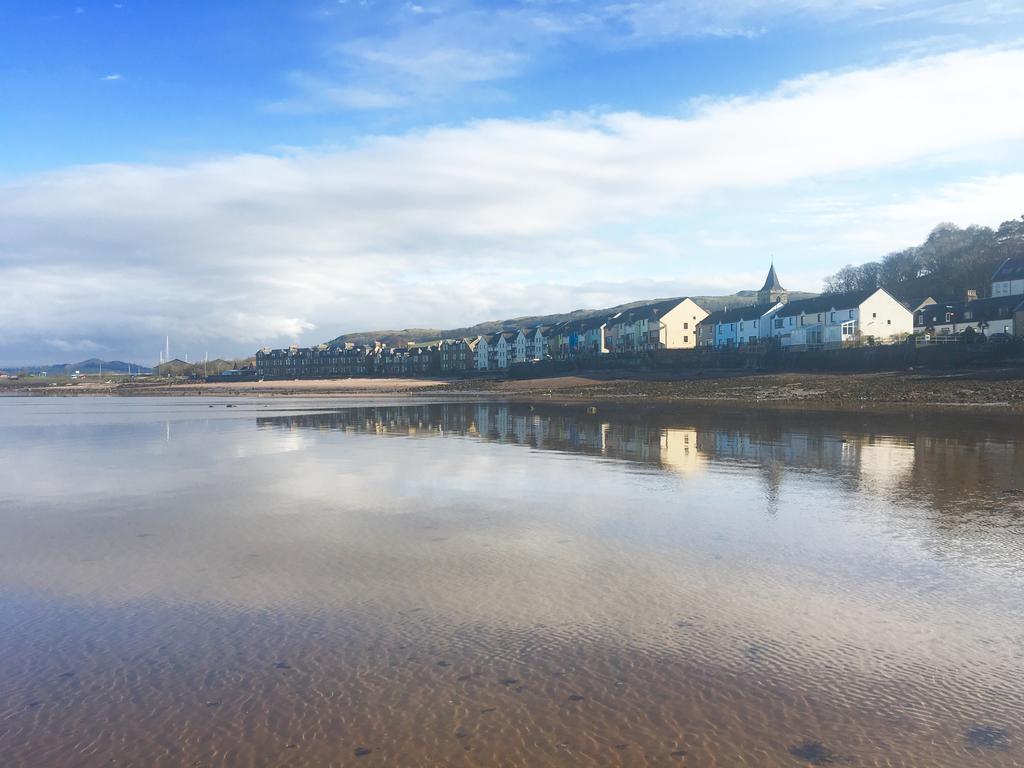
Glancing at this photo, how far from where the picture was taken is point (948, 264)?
317 feet

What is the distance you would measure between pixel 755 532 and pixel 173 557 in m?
Result: 8.82

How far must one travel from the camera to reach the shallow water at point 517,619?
17.5ft

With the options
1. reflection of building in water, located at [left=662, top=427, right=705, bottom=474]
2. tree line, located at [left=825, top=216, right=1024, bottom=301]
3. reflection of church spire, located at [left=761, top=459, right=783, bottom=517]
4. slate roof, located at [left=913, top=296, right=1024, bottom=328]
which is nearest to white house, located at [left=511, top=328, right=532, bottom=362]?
tree line, located at [left=825, top=216, right=1024, bottom=301]

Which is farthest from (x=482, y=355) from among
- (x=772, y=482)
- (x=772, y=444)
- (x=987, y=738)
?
(x=987, y=738)

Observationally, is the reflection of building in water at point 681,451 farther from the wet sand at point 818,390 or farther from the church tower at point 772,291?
the church tower at point 772,291

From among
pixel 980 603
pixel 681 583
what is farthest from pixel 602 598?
pixel 980 603

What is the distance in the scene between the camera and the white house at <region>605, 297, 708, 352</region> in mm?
101438

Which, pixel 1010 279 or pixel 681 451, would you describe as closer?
pixel 681 451

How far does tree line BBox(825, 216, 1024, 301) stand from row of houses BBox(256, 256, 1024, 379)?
4.17 m

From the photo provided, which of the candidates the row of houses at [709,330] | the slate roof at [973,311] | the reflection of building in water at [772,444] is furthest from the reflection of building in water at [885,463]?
the slate roof at [973,311]

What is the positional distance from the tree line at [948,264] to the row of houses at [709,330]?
13.7 ft

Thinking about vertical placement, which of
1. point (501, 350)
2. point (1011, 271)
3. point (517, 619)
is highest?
point (1011, 271)

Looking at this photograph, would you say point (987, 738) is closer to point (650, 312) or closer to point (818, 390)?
point (818, 390)

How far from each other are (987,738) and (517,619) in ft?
13.8
